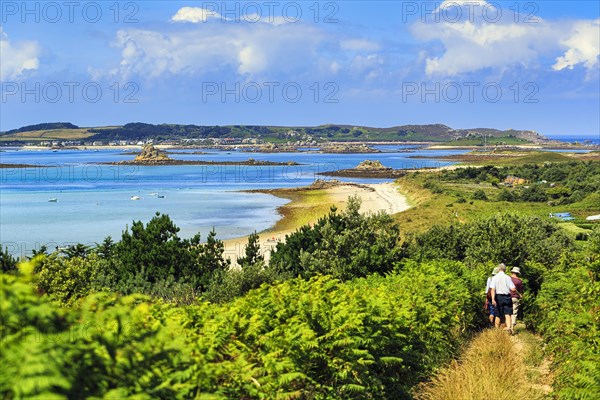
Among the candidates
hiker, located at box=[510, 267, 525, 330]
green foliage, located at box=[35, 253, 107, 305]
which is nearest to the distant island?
green foliage, located at box=[35, 253, 107, 305]

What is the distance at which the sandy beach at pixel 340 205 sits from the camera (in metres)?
44.0

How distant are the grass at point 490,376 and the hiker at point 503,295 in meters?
1.70

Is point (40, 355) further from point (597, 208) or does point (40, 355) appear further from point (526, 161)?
point (526, 161)

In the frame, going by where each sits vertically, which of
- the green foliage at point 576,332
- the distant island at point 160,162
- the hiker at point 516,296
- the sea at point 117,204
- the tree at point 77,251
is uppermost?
the distant island at point 160,162

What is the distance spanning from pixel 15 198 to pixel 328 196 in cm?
4411

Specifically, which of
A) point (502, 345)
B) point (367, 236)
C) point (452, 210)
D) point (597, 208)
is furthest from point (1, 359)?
point (597, 208)

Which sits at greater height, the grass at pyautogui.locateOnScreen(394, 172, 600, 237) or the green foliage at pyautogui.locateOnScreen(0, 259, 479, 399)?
the green foliage at pyautogui.locateOnScreen(0, 259, 479, 399)

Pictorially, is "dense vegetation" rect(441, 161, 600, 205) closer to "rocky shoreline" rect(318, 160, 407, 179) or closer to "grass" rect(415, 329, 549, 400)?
"rocky shoreline" rect(318, 160, 407, 179)

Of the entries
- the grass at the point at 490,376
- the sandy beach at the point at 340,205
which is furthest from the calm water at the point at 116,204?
the grass at the point at 490,376

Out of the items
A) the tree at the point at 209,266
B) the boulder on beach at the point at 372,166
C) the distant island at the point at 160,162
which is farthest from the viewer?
the distant island at the point at 160,162

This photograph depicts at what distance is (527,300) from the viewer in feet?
45.6

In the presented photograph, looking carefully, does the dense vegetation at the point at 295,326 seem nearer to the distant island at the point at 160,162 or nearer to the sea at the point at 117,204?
the sea at the point at 117,204

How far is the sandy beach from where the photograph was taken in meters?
44.0

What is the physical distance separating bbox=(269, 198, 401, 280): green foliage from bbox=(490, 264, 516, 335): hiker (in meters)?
5.08
